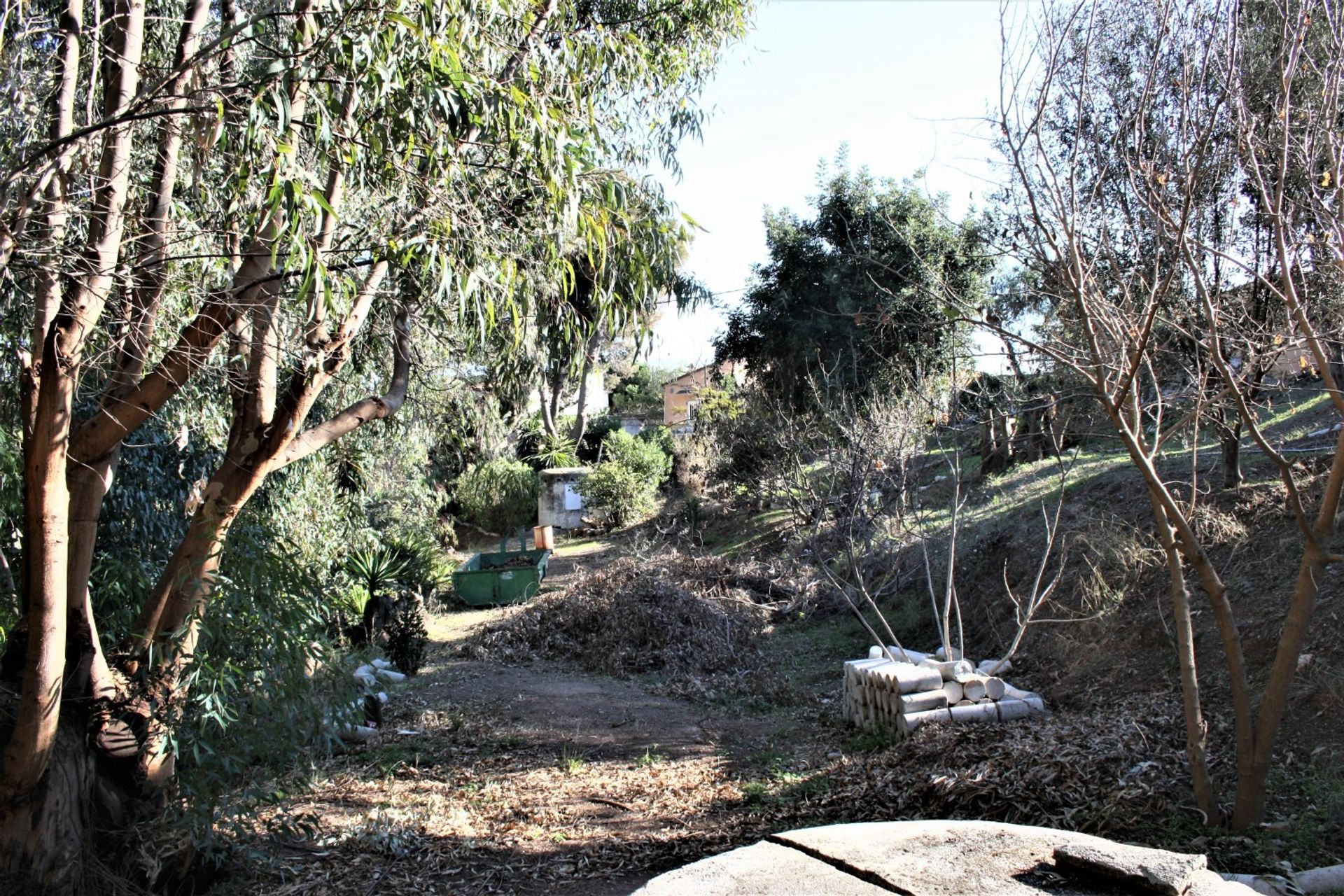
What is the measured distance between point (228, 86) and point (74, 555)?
2.07 metres

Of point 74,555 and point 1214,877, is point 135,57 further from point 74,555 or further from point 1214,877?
point 1214,877

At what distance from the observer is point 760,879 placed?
2.91 m

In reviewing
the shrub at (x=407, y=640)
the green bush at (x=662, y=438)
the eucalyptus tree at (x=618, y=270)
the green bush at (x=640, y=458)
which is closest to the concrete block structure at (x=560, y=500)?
the green bush at (x=640, y=458)

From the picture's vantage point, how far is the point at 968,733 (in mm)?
6574

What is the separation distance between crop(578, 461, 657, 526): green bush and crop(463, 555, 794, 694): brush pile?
31.4 feet

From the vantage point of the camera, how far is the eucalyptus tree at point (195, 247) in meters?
3.79

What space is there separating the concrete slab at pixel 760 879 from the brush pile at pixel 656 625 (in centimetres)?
687

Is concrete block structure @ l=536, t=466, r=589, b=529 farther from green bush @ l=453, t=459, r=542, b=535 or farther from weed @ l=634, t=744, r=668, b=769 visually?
weed @ l=634, t=744, r=668, b=769

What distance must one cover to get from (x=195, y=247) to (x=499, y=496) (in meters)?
19.5

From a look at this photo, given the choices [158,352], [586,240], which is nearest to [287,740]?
[158,352]

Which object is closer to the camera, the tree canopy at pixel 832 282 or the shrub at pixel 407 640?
the shrub at pixel 407 640

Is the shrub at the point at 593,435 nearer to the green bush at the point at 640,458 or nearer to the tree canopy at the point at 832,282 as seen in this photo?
the green bush at the point at 640,458

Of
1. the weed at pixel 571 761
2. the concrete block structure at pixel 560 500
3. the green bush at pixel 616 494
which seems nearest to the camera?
the weed at pixel 571 761

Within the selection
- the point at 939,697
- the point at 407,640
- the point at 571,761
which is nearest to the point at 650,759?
the point at 571,761
